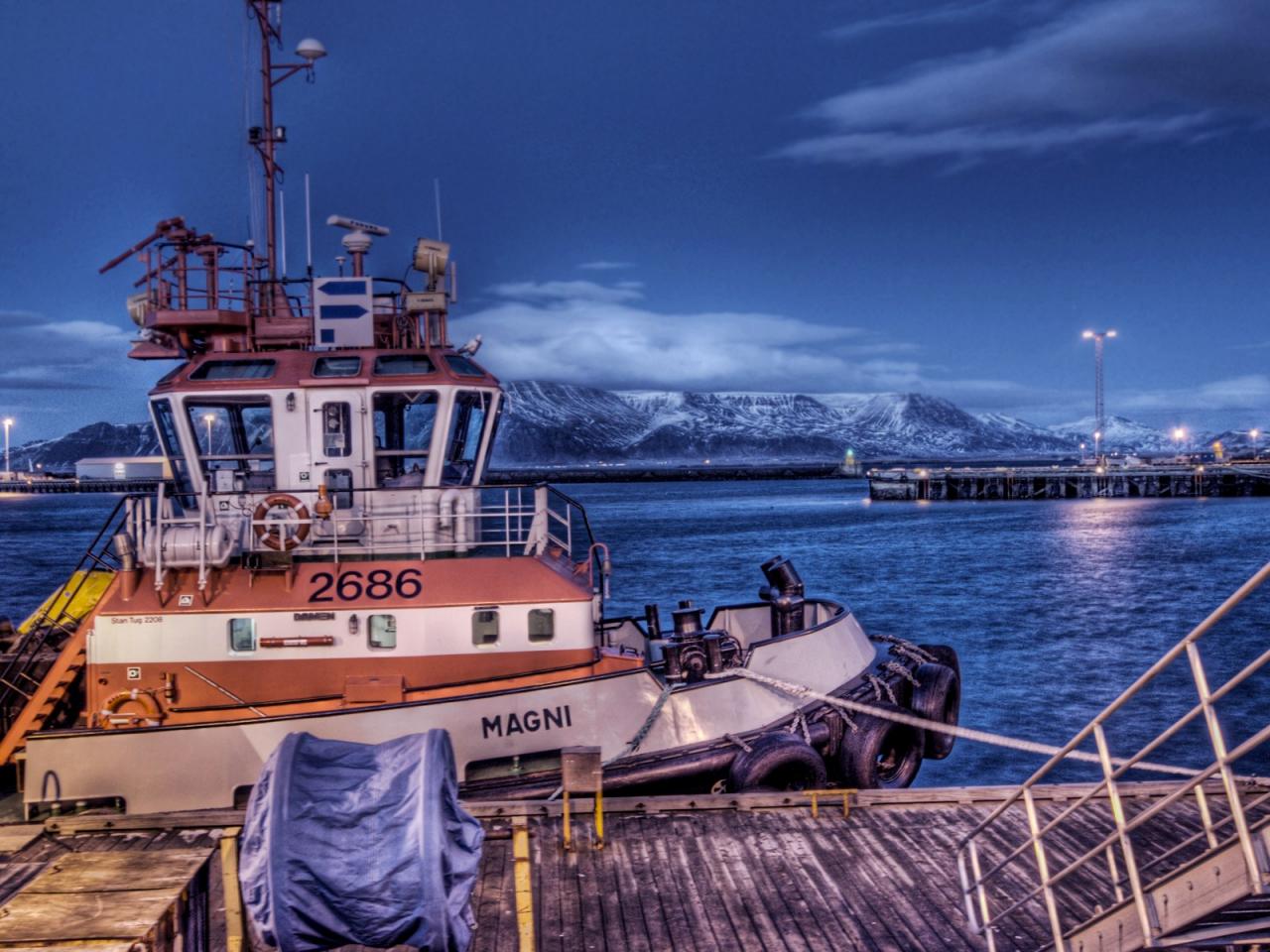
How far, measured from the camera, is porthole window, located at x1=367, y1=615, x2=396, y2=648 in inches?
458

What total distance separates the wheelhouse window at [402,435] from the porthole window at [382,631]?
5.06 ft

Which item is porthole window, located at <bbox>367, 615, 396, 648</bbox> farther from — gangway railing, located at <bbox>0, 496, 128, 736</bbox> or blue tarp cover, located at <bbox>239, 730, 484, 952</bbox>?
blue tarp cover, located at <bbox>239, 730, 484, 952</bbox>

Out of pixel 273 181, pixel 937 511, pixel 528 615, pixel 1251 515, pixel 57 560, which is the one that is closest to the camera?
pixel 528 615

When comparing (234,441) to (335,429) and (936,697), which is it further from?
(936,697)

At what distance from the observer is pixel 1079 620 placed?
116 feet

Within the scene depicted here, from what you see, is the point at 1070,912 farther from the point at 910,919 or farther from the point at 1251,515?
the point at 1251,515

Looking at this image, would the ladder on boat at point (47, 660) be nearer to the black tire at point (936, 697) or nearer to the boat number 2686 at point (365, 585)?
the boat number 2686 at point (365, 585)

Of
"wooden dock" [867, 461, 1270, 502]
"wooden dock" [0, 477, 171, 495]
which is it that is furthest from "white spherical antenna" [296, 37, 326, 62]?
"wooden dock" [0, 477, 171, 495]

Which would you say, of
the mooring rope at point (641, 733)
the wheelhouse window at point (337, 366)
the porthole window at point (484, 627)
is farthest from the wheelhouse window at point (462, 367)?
the mooring rope at point (641, 733)

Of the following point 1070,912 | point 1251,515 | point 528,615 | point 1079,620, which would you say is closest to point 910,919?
point 1070,912

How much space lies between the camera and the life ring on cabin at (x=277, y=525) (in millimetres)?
11539

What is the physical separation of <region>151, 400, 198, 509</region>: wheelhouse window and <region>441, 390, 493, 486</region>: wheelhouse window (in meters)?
3.03

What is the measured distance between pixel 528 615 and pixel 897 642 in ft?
22.6

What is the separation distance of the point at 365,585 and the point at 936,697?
7.77 meters
